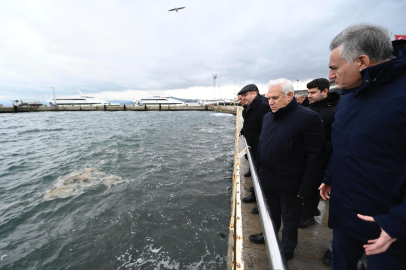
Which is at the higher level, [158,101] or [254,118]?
[158,101]

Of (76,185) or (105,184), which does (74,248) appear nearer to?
(105,184)

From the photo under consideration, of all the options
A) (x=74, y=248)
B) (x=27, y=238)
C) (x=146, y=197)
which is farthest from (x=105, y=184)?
(x=74, y=248)

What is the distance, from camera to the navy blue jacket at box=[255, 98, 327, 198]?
1815 mm

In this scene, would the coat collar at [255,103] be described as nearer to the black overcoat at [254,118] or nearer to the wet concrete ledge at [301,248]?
the black overcoat at [254,118]

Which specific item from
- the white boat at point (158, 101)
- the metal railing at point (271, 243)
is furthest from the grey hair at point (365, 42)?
the white boat at point (158, 101)

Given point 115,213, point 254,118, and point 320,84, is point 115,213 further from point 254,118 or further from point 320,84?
point 320,84

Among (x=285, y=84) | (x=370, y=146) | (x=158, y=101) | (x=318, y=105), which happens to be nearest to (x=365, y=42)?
(x=370, y=146)

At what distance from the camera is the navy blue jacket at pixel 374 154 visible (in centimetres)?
94

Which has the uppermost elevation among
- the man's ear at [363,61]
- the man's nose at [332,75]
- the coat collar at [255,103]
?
the man's ear at [363,61]

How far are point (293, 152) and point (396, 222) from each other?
1.09 m

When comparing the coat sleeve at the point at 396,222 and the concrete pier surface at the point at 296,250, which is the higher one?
the coat sleeve at the point at 396,222

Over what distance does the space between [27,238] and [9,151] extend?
37.4 ft

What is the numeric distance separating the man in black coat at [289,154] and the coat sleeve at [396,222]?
35.7 inches

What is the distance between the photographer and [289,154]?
6.32 feet
